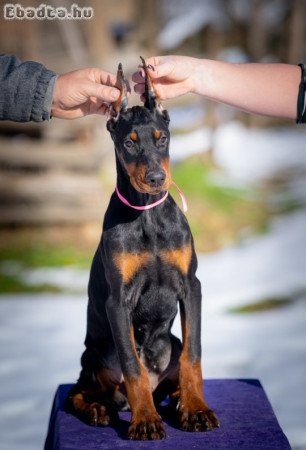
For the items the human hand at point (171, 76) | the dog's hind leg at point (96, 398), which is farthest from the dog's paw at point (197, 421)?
the human hand at point (171, 76)

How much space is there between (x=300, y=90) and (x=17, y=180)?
15.2 feet

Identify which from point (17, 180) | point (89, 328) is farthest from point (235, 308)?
point (89, 328)

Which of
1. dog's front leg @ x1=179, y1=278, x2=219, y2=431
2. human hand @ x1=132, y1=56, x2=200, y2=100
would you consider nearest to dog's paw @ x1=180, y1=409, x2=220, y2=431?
dog's front leg @ x1=179, y1=278, x2=219, y2=431

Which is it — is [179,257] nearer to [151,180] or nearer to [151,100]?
[151,180]

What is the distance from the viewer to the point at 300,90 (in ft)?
8.57

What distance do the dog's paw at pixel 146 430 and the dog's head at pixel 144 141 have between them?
0.63 meters

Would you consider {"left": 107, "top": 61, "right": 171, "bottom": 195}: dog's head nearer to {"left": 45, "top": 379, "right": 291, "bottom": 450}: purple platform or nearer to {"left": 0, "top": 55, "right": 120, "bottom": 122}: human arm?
{"left": 0, "top": 55, "right": 120, "bottom": 122}: human arm

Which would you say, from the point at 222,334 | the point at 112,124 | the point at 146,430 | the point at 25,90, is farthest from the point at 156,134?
the point at 222,334

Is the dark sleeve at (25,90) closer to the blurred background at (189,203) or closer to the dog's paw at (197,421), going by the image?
the dog's paw at (197,421)

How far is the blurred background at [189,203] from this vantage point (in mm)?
4590

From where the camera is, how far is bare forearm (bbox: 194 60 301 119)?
2.53m

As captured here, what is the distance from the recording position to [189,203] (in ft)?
23.5

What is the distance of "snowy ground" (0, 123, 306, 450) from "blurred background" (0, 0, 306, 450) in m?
0.01

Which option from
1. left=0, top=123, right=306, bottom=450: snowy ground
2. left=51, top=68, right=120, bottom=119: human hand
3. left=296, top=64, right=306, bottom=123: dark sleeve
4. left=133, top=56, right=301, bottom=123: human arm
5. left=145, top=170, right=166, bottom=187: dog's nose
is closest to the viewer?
left=145, top=170, right=166, bottom=187: dog's nose
